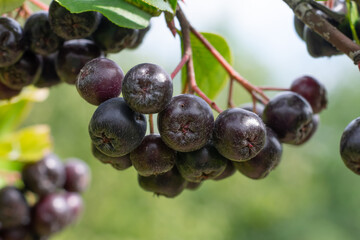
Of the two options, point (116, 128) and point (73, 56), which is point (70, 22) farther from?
point (116, 128)

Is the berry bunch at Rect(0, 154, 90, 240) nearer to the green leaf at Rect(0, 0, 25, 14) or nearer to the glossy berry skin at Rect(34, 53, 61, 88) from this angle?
the glossy berry skin at Rect(34, 53, 61, 88)

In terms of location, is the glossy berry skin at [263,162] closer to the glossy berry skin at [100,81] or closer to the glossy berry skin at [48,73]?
the glossy berry skin at [100,81]

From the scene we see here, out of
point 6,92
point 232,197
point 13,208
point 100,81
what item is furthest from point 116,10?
point 232,197

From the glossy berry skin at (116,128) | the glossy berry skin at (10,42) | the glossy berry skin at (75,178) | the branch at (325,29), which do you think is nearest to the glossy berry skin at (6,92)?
the glossy berry skin at (10,42)

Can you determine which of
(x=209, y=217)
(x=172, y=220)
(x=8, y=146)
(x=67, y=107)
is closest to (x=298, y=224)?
(x=209, y=217)

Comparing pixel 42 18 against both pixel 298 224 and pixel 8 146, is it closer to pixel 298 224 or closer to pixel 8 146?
pixel 8 146

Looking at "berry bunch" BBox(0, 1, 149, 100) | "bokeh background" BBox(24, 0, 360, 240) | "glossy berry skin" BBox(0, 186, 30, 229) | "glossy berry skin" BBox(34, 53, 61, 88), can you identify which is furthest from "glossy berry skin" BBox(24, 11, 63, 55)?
"bokeh background" BBox(24, 0, 360, 240)

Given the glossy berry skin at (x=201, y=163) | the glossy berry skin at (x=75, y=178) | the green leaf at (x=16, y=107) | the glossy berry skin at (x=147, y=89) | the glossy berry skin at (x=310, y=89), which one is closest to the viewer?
the glossy berry skin at (x=147, y=89)
